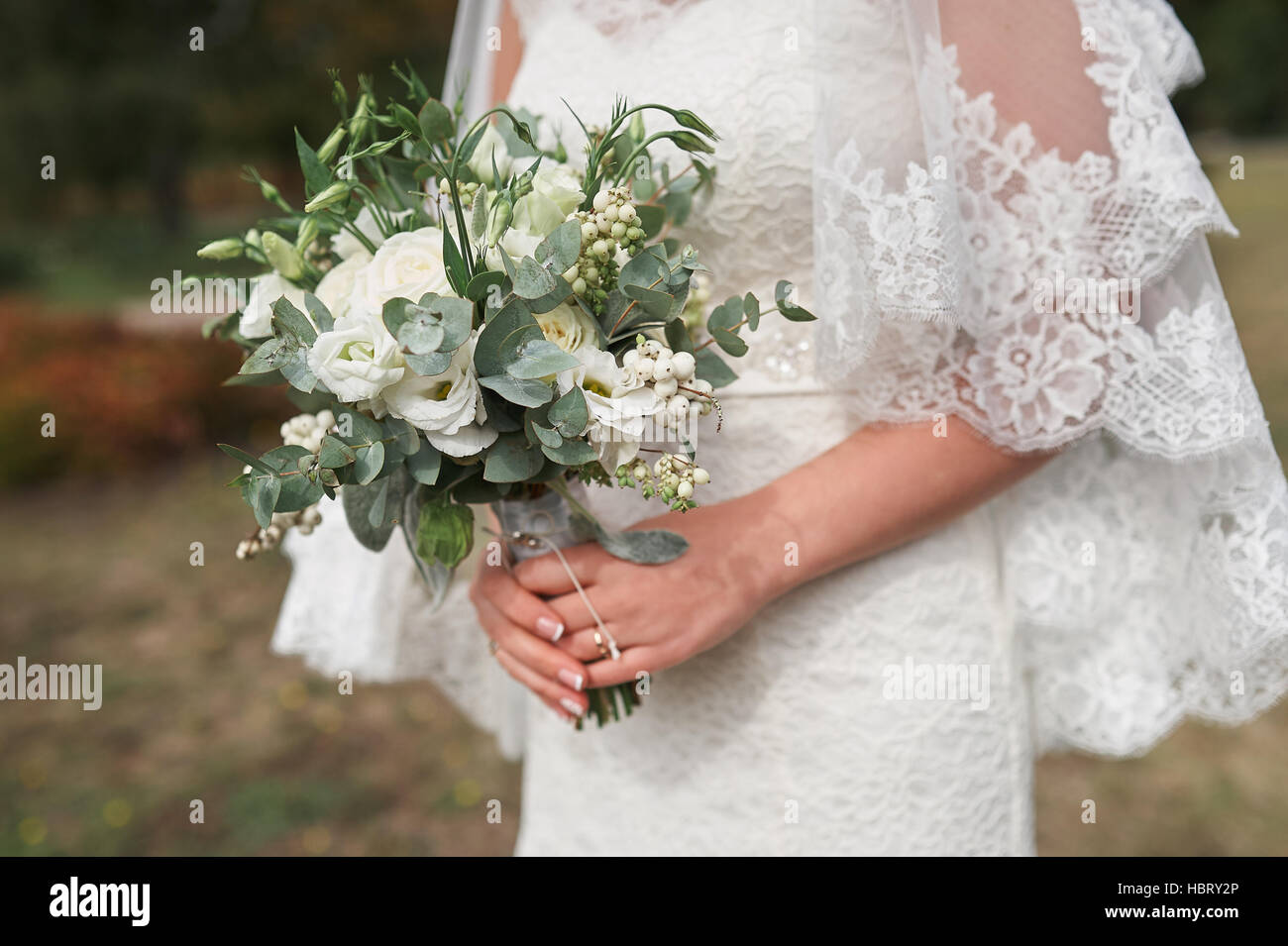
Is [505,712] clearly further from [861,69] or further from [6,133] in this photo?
[6,133]

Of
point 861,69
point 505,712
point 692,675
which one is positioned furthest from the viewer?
point 505,712

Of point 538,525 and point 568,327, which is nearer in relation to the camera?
point 568,327

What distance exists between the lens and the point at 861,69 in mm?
1395

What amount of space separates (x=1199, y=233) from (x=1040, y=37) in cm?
36

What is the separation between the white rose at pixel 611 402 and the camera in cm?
112

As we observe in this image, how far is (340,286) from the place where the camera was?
120cm

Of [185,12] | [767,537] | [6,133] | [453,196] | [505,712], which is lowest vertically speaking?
[505,712]

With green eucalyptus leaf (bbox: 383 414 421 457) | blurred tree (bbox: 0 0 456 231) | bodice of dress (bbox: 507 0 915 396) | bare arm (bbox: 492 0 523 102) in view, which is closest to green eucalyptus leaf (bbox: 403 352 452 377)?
green eucalyptus leaf (bbox: 383 414 421 457)

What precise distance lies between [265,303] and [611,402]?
0.45 metres

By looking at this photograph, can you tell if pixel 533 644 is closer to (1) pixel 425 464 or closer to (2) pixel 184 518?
(1) pixel 425 464

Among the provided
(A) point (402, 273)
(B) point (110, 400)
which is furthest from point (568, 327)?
(B) point (110, 400)

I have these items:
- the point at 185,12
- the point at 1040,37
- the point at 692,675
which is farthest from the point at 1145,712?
the point at 185,12

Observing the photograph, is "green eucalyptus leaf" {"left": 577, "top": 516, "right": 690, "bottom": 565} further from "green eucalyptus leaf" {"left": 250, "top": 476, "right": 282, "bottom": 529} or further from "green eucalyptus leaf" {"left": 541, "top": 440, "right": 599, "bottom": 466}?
"green eucalyptus leaf" {"left": 250, "top": 476, "right": 282, "bottom": 529}

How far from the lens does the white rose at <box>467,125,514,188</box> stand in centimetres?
128
